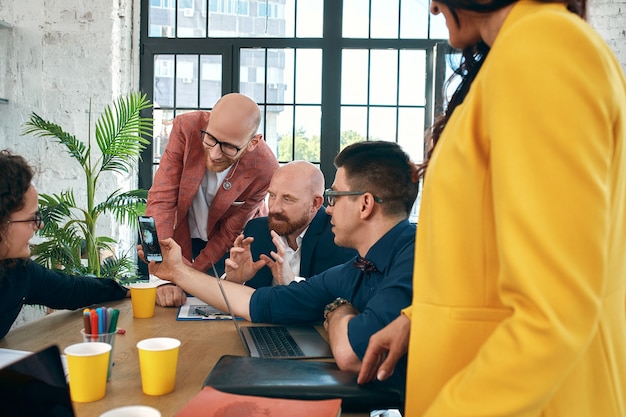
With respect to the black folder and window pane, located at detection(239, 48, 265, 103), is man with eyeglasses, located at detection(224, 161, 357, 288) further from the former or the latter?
window pane, located at detection(239, 48, 265, 103)

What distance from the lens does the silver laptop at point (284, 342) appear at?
1.45 metres

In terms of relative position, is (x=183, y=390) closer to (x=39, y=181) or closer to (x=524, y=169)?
(x=524, y=169)

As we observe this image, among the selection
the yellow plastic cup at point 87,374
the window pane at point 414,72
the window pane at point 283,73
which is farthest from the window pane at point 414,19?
the yellow plastic cup at point 87,374

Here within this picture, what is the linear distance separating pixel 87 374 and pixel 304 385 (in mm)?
394

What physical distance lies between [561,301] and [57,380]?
0.60 m

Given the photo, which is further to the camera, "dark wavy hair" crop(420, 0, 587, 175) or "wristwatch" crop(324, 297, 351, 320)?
"wristwatch" crop(324, 297, 351, 320)

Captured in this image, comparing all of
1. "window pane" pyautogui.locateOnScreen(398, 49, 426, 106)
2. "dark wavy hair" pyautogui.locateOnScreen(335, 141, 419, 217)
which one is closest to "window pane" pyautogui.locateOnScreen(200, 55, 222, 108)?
"window pane" pyautogui.locateOnScreen(398, 49, 426, 106)

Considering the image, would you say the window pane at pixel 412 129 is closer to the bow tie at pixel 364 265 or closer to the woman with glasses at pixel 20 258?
the bow tie at pixel 364 265

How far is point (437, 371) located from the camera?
0.79 meters

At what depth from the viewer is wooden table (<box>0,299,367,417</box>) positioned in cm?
114

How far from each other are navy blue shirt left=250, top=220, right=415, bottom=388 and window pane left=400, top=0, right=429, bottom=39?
323 centimetres

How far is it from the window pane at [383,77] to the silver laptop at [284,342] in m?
3.22

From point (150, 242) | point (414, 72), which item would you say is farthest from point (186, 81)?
point (150, 242)

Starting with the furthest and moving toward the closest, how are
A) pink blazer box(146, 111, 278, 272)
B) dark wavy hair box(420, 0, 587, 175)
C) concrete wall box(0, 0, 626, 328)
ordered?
concrete wall box(0, 0, 626, 328), pink blazer box(146, 111, 278, 272), dark wavy hair box(420, 0, 587, 175)
